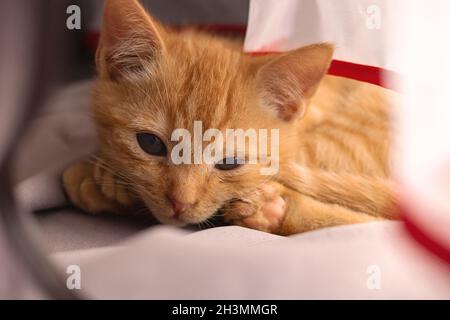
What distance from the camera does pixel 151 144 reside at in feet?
3.60

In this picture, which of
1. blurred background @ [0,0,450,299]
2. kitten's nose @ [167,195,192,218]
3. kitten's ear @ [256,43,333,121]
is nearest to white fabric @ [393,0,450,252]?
blurred background @ [0,0,450,299]

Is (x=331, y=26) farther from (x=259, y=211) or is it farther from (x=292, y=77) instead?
(x=259, y=211)

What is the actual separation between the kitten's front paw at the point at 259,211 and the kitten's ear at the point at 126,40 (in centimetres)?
33

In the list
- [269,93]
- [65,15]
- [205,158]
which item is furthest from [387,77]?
[65,15]

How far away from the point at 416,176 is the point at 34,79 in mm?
804

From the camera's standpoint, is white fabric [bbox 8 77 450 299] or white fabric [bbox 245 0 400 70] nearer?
white fabric [bbox 8 77 450 299]

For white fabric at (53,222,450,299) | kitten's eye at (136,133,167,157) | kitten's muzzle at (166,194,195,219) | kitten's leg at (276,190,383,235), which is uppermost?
kitten's eye at (136,133,167,157)

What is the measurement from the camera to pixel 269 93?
1122 mm

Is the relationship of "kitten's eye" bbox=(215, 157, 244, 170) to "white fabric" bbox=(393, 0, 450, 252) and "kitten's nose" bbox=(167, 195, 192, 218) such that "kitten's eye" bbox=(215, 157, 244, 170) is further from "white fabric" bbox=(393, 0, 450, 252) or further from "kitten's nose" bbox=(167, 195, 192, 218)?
"white fabric" bbox=(393, 0, 450, 252)

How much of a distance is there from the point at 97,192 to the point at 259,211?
338 mm

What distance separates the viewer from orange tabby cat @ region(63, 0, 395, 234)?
1.06 meters

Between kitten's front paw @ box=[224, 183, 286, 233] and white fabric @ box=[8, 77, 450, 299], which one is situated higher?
kitten's front paw @ box=[224, 183, 286, 233]

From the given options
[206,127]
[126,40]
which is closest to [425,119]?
[206,127]
